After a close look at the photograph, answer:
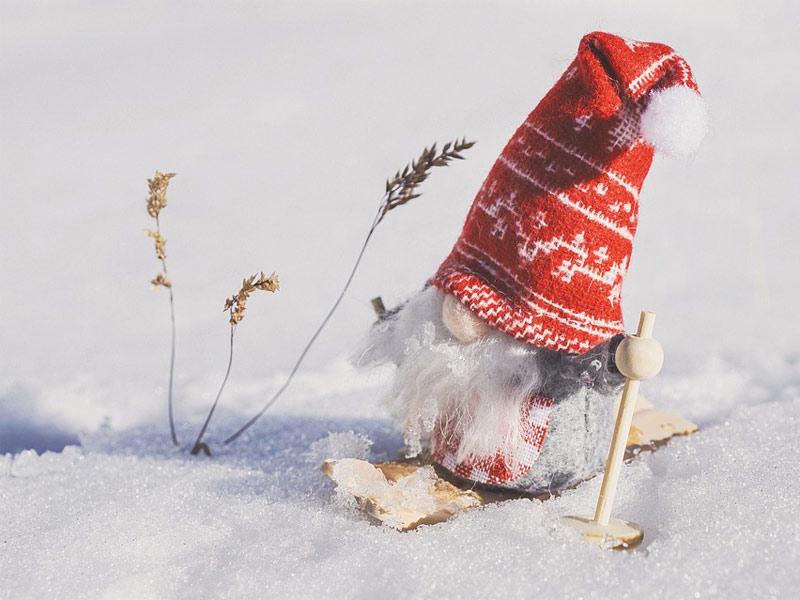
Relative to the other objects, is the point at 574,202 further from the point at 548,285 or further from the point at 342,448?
the point at 342,448

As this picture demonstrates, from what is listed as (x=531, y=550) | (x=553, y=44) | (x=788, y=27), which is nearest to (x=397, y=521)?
(x=531, y=550)

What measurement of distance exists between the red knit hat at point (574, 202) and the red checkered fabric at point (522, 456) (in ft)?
0.42

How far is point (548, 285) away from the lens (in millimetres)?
1294

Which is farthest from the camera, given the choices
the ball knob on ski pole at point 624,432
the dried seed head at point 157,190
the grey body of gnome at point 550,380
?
the dried seed head at point 157,190

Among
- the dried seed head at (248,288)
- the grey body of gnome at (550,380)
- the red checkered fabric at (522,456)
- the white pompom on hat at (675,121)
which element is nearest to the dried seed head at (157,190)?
the dried seed head at (248,288)

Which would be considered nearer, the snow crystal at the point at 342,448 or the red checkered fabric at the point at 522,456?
the red checkered fabric at the point at 522,456

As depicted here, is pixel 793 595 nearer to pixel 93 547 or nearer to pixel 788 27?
pixel 93 547

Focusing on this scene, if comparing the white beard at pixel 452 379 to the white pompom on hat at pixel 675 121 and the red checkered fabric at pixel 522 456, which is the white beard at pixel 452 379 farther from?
the white pompom on hat at pixel 675 121

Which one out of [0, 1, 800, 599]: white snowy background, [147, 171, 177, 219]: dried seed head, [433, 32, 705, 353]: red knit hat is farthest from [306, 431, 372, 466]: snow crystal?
[147, 171, 177, 219]: dried seed head

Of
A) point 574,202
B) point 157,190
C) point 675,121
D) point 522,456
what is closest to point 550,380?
point 522,456

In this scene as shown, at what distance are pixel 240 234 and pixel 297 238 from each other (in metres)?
0.19

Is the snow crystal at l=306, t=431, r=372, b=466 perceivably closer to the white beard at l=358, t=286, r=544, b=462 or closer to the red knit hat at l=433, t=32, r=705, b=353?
the white beard at l=358, t=286, r=544, b=462

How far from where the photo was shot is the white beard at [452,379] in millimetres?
1343

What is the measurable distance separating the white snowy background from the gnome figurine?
0.35ft
